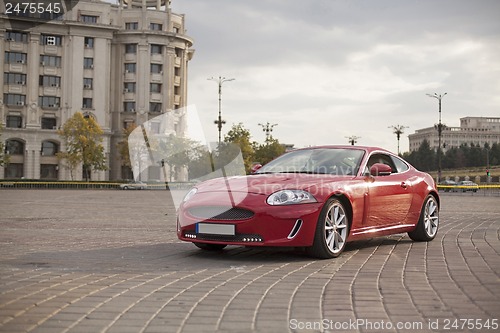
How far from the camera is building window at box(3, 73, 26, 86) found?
82625 mm

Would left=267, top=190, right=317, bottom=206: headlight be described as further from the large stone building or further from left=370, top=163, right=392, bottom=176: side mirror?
the large stone building

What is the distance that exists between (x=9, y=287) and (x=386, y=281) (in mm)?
3324

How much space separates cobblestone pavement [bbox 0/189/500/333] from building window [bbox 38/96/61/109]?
3095 inches

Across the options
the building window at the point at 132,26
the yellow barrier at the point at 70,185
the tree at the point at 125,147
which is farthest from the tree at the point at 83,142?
the building window at the point at 132,26

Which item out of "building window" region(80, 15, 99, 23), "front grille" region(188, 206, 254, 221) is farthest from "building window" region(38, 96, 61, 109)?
"front grille" region(188, 206, 254, 221)

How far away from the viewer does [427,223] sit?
391 inches

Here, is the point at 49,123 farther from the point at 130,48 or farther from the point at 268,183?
the point at 268,183

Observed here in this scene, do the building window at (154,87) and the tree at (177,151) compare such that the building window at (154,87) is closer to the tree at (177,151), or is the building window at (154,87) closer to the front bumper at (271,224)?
the tree at (177,151)

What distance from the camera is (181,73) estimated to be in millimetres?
91438

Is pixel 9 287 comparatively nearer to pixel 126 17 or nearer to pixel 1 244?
pixel 1 244

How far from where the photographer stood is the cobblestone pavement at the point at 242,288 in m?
4.20

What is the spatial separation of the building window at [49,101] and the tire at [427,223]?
79479 millimetres

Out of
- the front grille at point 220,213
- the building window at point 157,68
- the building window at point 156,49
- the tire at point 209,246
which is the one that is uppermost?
the building window at point 156,49

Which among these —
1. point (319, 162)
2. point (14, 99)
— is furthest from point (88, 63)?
point (319, 162)
